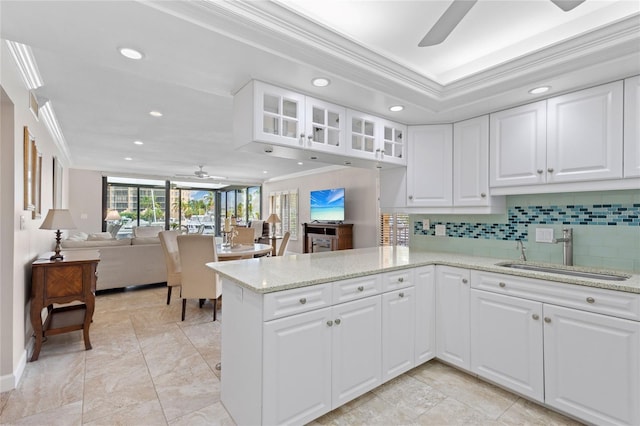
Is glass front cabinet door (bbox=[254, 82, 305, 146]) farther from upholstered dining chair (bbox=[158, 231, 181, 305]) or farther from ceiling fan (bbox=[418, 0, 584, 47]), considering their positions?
upholstered dining chair (bbox=[158, 231, 181, 305])

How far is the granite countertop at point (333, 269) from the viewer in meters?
1.68

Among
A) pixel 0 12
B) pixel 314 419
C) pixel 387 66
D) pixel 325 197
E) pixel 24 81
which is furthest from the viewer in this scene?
pixel 325 197

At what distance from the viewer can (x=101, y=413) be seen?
1916 mm

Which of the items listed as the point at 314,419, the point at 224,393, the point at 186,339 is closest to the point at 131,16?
the point at 224,393

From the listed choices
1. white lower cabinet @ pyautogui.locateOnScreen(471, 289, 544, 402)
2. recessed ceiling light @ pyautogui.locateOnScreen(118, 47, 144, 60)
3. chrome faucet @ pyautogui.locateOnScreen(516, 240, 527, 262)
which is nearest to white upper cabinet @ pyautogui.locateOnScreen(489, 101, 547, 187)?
chrome faucet @ pyautogui.locateOnScreen(516, 240, 527, 262)

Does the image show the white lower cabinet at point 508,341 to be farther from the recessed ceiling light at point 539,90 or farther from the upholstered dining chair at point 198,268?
the upholstered dining chair at point 198,268

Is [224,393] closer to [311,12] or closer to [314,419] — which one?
[314,419]

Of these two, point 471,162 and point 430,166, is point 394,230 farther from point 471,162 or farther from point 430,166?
point 471,162

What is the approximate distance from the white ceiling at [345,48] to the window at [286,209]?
19.4ft

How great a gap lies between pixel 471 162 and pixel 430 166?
0.38 meters

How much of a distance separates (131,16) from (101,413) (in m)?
2.31

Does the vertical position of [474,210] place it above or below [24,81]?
below

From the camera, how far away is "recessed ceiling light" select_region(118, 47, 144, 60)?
1.74m

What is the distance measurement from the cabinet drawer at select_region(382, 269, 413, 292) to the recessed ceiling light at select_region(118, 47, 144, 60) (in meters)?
2.08
